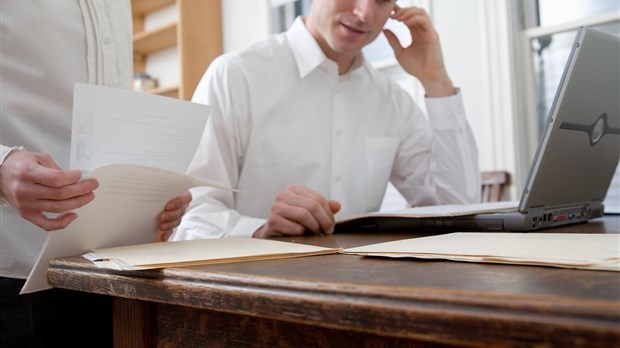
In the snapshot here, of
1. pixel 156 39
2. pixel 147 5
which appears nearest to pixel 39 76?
pixel 156 39

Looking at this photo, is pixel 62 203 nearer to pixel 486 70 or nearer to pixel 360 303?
pixel 360 303

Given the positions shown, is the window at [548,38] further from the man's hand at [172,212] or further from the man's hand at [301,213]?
the man's hand at [172,212]

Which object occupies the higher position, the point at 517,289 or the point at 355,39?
the point at 355,39

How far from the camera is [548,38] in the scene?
2508mm

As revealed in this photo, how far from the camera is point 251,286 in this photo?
1.37 feet

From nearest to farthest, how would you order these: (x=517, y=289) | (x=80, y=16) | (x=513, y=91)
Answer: (x=517, y=289) < (x=80, y=16) < (x=513, y=91)

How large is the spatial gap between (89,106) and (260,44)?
964mm

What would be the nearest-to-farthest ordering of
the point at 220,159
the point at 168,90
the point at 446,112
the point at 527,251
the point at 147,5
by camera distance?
the point at 527,251
the point at 220,159
the point at 446,112
the point at 168,90
the point at 147,5

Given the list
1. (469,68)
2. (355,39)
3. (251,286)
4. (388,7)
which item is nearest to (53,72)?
(251,286)

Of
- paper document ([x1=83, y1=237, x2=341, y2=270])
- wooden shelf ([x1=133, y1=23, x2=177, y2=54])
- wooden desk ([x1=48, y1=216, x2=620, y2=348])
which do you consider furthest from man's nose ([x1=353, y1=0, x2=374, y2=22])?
wooden shelf ([x1=133, y1=23, x2=177, y2=54])

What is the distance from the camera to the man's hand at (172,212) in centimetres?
82

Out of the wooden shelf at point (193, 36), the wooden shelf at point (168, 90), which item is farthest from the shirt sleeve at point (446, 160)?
the wooden shelf at point (168, 90)

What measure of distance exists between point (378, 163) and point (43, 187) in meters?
1.09

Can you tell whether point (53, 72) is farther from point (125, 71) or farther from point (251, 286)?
point (251, 286)
